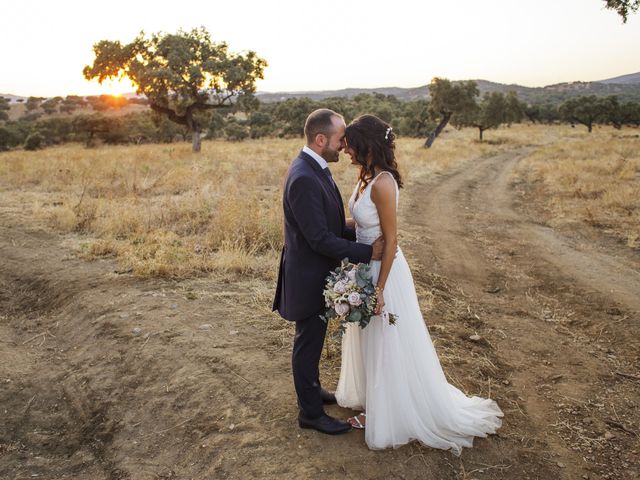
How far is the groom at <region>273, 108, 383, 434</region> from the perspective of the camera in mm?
3061

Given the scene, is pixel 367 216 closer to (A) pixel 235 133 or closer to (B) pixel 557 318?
(B) pixel 557 318

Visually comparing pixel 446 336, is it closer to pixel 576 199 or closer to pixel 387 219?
pixel 387 219

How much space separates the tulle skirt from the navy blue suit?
0.37 m

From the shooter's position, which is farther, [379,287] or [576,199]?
[576,199]

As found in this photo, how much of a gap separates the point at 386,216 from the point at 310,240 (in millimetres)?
556

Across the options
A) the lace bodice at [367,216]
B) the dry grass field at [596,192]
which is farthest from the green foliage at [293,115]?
the lace bodice at [367,216]

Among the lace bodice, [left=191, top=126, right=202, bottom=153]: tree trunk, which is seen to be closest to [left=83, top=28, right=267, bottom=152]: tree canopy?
[left=191, top=126, right=202, bottom=153]: tree trunk

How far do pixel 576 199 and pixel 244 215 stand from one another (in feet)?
33.0

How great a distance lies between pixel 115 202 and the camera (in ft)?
34.7

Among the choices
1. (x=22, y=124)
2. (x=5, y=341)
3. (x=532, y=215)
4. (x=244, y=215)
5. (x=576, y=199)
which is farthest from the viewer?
(x=22, y=124)

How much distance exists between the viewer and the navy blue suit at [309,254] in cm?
305

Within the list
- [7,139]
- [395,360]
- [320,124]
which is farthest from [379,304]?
[7,139]

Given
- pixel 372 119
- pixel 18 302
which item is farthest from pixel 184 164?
pixel 372 119

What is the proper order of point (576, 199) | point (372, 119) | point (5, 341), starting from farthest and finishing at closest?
point (576, 199)
point (5, 341)
point (372, 119)
